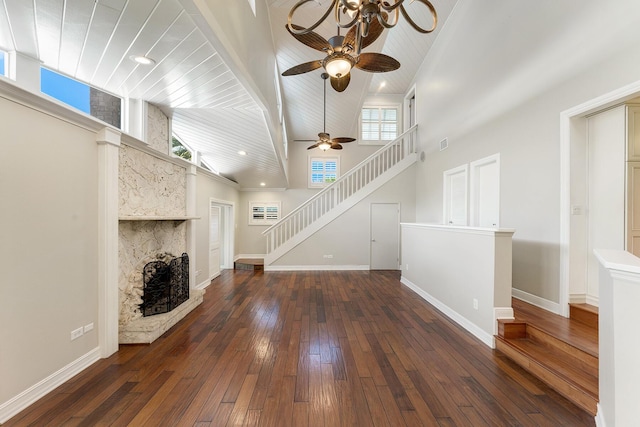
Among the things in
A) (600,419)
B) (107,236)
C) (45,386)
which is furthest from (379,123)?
(45,386)

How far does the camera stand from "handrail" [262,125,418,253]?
6.80 meters

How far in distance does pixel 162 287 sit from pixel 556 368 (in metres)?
4.41

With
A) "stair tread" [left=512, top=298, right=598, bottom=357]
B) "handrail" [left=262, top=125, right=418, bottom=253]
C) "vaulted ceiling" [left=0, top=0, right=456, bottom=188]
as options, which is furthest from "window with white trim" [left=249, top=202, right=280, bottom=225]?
"stair tread" [left=512, top=298, right=598, bottom=357]

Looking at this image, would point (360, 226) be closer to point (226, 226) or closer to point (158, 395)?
point (226, 226)

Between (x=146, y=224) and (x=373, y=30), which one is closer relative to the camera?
(x=373, y=30)

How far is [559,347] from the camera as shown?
2.38 meters

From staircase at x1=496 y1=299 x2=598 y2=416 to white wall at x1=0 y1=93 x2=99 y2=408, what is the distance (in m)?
4.25

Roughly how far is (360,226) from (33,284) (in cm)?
593

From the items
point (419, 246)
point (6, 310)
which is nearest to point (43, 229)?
point (6, 310)

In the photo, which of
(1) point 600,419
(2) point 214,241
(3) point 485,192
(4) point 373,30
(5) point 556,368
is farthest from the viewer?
(2) point 214,241

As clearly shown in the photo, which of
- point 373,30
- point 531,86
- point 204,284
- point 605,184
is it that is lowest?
point 204,284

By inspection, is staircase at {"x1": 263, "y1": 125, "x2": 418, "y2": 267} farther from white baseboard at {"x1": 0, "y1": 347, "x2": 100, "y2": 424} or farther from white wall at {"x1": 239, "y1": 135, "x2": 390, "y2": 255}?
white baseboard at {"x1": 0, "y1": 347, "x2": 100, "y2": 424}

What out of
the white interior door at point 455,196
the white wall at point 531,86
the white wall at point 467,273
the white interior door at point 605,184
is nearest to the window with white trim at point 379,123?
the white wall at point 531,86

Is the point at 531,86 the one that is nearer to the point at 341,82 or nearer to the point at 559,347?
the point at 341,82
